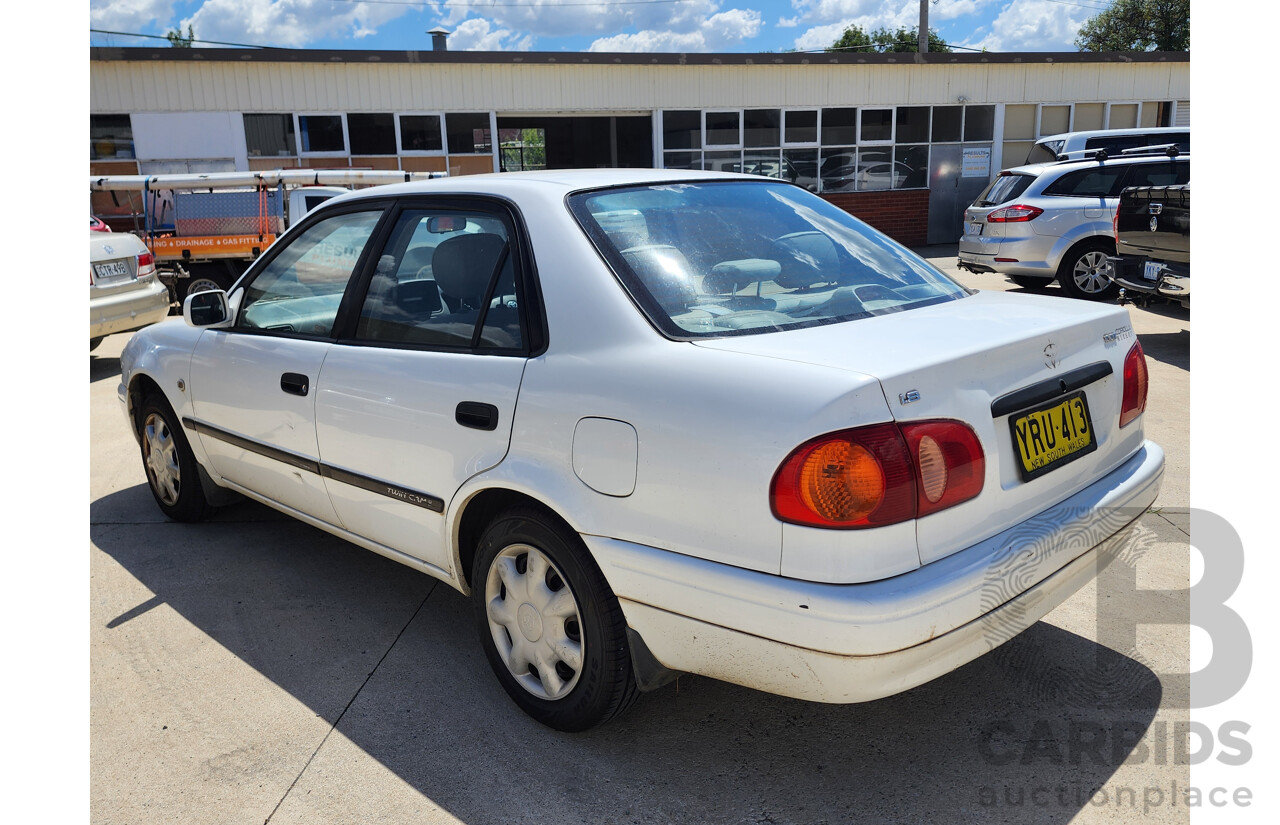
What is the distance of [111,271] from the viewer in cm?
902

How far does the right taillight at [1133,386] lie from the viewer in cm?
278

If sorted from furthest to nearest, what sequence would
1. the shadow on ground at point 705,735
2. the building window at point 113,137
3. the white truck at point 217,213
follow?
1. the building window at point 113,137
2. the white truck at point 217,213
3. the shadow on ground at point 705,735

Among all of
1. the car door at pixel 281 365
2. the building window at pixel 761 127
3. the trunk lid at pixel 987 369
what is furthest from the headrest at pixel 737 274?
the building window at pixel 761 127

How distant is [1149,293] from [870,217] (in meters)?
12.7

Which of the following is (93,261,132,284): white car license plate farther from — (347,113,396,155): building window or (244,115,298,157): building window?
(347,113,396,155): building window

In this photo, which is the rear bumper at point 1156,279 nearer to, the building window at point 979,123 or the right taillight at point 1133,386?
the right taillight at point 1133,386

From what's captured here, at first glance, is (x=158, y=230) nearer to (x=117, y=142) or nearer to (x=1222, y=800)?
(x=117, y=142)

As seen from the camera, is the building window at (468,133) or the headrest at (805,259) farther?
the building window at (468,133)

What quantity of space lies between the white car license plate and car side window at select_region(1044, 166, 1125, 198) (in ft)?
32.6

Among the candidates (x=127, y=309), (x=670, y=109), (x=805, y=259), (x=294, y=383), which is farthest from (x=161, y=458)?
(x=670, y=109)

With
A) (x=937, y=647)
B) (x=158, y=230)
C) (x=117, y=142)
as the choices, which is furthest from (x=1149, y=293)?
(x=117, y=142)

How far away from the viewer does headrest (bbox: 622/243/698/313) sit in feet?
8.39

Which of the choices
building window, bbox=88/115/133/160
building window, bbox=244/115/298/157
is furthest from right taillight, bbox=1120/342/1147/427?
building window, bbox=88/115/133/160

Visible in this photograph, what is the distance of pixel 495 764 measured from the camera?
2.70 metres
